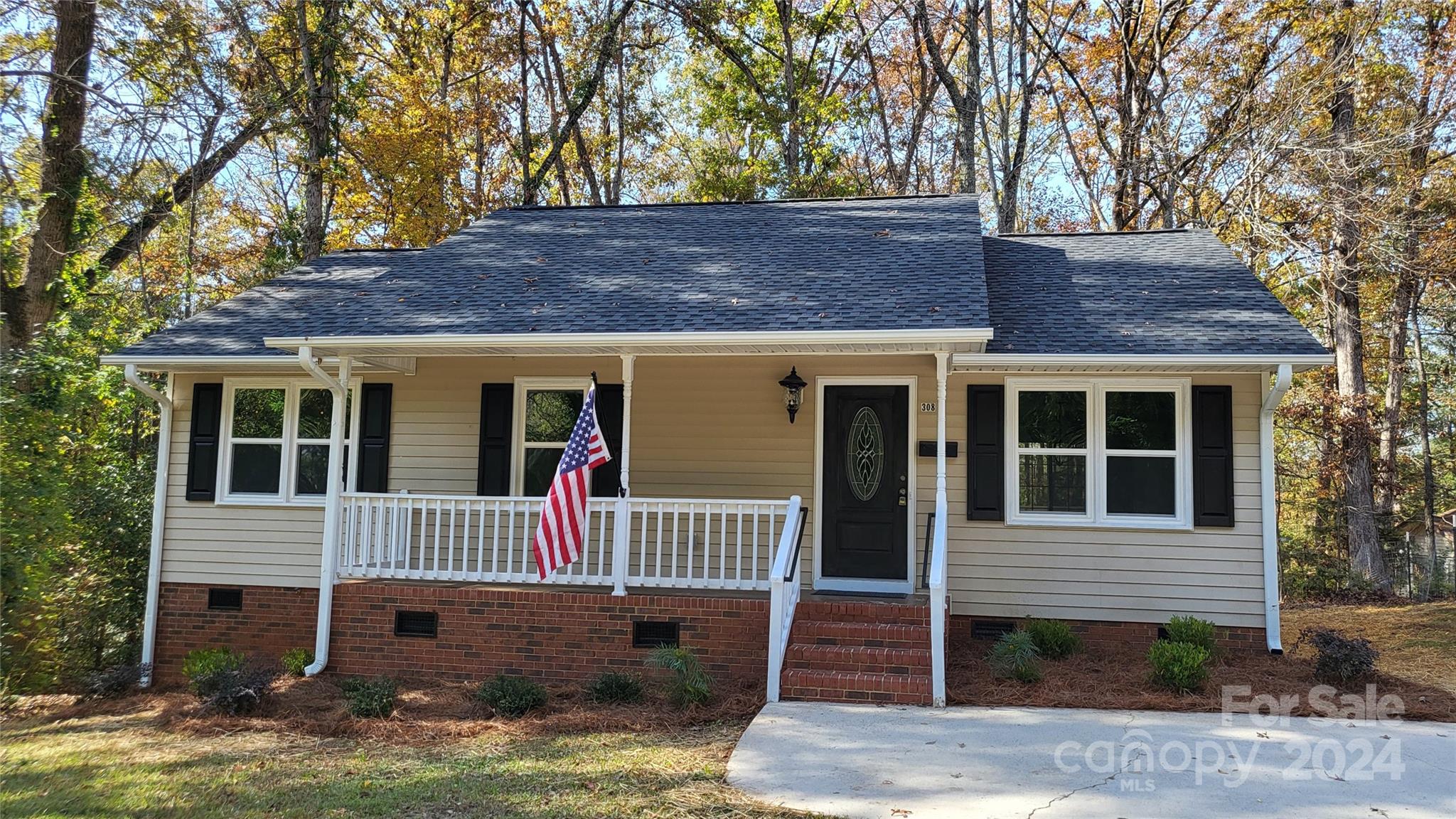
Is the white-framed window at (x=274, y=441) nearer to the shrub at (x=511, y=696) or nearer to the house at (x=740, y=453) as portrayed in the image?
the house at (x=740, y=453)

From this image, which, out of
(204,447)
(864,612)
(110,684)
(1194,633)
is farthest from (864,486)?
(110,684)

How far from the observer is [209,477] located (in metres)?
9.56

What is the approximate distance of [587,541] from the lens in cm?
784

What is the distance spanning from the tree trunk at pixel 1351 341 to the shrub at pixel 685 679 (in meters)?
12.1

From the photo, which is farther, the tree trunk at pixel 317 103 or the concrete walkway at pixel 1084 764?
the tree trunk at pixel 317 103

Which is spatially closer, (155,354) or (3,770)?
(3,770)

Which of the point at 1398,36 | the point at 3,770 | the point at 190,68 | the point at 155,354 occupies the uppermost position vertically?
the point at 1398,36

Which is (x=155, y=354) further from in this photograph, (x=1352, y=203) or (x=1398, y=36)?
(x=1398, y=36)

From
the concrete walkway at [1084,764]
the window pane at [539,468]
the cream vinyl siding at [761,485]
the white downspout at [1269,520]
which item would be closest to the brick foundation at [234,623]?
the cream vinyl siding at [761,485]


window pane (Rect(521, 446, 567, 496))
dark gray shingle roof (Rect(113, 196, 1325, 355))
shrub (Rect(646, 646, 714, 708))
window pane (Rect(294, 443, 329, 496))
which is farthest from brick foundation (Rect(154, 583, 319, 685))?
shrub (Rect(646, 646, 714, 708))

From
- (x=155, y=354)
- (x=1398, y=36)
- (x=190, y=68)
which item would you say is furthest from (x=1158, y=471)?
(x=1398, y=36)

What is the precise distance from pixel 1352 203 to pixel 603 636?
12.8 m

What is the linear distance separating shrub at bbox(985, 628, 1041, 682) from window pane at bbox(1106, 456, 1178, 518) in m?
1.78

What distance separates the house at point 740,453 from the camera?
751 cm
